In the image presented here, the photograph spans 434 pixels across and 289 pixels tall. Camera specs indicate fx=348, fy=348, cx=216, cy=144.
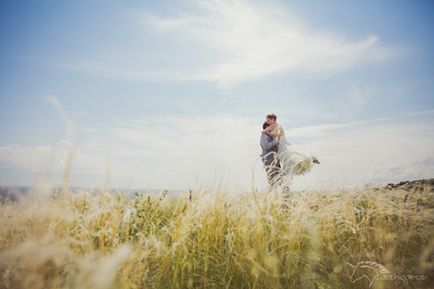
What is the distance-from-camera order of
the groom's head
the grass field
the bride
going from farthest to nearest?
1. the groom's head
2. the bride
3. the grass field

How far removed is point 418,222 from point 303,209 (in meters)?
1.96

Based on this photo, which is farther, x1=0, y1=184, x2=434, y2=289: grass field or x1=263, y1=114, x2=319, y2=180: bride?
x1=263, y1=114, x2=319, y2=180: bride

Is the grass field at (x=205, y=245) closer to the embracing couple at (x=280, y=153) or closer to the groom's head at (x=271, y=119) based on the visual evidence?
the embracing couple at (x=280, y=153)

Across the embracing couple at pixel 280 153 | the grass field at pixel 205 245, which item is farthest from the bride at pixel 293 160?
the grass field at pixel 205 245

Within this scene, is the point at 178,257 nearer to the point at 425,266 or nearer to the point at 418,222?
the point at 425,266

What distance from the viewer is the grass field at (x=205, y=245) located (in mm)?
2678

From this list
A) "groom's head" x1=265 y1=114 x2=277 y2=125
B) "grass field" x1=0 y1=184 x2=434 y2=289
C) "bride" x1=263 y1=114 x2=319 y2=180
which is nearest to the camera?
"grass field" x1=0 y1=184 x2=434 y2=289

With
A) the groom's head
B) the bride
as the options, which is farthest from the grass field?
the groom's head

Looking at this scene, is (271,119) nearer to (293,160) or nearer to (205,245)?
(293,160)

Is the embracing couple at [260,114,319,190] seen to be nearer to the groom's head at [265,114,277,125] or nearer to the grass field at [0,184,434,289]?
the groom's head at [265,114,277,125]

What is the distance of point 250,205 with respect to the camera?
154 inches

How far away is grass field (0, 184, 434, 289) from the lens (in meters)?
2.68

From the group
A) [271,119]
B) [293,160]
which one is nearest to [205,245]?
[293,160]

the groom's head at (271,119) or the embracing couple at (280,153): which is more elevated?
the groom's head at (271,119)
